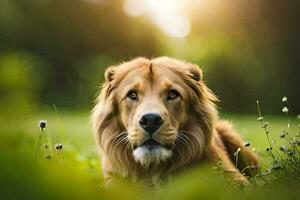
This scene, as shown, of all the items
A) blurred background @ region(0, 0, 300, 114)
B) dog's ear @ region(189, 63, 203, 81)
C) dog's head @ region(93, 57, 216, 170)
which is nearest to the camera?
dog's head @ region(93, 57, 216, 170)

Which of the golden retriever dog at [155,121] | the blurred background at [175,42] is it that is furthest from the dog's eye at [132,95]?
the blurred background at [175,42]

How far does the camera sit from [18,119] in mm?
1543

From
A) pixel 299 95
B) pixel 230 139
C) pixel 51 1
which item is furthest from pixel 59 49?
pixel 230 139

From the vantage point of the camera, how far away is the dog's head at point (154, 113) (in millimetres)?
4371

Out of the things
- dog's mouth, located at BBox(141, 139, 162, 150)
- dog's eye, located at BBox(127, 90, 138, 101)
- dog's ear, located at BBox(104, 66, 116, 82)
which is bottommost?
dog's mouth, located at BBox(141, 139, 162, 150)

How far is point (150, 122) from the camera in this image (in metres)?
4.26

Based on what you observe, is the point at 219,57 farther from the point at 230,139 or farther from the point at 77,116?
the point at 230,139

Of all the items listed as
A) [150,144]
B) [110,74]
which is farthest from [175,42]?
[150,144]

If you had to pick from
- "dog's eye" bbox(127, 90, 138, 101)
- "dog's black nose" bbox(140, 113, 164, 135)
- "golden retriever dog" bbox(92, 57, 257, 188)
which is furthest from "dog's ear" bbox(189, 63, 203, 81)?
"dog's black nose" bbox(140, 113, 164, 135)

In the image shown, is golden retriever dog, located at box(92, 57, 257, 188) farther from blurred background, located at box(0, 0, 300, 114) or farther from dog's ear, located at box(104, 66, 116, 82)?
blurred background, located at box(0, 0, 300, 114)

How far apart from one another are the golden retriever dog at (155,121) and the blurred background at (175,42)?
15.2 m

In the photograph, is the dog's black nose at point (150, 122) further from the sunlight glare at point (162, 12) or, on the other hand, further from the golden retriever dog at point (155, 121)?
the sunlight glare at point (162, 12)

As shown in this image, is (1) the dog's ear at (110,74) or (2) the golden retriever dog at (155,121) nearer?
(2) the golden retriever dog at (155,121)

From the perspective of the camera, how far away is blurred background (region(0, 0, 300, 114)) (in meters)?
22.7
